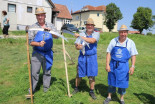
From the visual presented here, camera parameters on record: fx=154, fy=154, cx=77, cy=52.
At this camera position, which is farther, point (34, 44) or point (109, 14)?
point (109, 14)

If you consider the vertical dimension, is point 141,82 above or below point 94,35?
below

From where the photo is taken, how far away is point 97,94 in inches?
176

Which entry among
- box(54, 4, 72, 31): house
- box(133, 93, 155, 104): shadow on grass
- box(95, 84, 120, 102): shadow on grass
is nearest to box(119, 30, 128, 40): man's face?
box(95, 84, 120, 102): shadow on grass

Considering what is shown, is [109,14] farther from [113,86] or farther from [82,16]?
[113,86]

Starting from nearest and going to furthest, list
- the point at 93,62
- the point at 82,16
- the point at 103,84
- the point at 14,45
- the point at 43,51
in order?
the point at 43,51 → the point at 93,62 → the point at 103,84 → the point at 14,45 → the point at 82,16

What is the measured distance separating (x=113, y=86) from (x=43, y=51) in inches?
76.8

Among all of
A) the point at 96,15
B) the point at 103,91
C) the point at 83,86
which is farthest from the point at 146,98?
the point at 96,15

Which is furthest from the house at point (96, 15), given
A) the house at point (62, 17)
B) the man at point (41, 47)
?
the man at point (41, 47)

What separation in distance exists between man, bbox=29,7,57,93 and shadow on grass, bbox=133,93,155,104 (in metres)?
2.62

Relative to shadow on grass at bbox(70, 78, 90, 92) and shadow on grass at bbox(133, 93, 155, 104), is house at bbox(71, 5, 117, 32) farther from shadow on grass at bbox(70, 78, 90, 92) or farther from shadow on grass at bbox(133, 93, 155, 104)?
shadow on grass at bbox(133, 93, 155, 104)

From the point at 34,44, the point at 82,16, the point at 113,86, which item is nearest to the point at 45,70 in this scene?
the point at 34,44

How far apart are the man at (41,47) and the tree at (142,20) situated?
4639 centimetres

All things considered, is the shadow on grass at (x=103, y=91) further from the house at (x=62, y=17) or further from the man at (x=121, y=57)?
the house at (x=62, y=17)

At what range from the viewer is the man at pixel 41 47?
3.46 m
